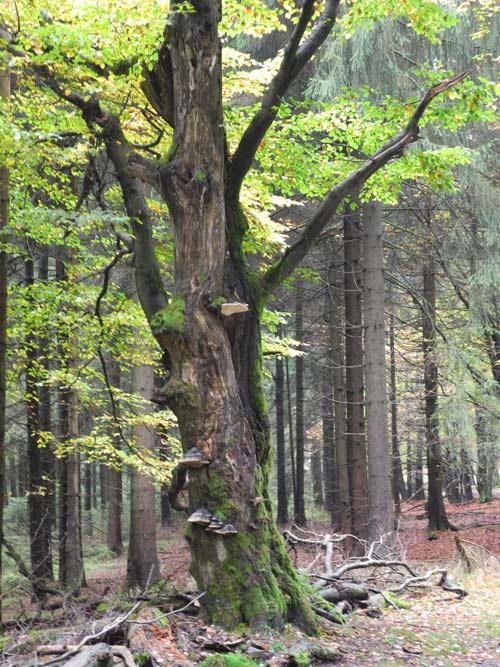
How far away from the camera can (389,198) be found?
25.3 feet

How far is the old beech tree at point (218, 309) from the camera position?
522 centimetres

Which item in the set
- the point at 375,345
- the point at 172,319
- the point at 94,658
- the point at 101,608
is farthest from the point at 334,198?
the point at 375,345

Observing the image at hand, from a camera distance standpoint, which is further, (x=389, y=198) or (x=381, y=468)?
(x=381, y=468)

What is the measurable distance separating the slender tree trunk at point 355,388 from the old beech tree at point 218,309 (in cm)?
705

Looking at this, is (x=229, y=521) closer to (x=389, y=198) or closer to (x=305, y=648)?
(x=305, y=648)

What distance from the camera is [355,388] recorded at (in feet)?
44.0

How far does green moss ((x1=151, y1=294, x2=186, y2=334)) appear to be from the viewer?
213 inches

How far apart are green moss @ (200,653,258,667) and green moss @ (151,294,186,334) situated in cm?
260

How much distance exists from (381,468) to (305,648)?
6.76 metres

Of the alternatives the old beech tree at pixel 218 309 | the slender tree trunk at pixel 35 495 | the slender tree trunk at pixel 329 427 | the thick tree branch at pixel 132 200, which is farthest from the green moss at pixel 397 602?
the slender tree trunk at pixel 329 427

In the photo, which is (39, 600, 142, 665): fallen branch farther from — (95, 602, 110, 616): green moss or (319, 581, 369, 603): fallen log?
(319, 581, 369, 603): fallen log

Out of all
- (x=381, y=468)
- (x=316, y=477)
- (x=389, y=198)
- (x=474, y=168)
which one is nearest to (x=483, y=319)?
(x=474, y=168)

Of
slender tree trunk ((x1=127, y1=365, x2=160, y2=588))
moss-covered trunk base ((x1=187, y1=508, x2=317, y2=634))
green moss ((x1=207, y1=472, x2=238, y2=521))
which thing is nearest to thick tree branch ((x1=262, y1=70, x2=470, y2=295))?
green moss ((x1=207, y1=472, x2=238, y2=521))

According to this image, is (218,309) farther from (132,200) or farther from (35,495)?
(35,495)
